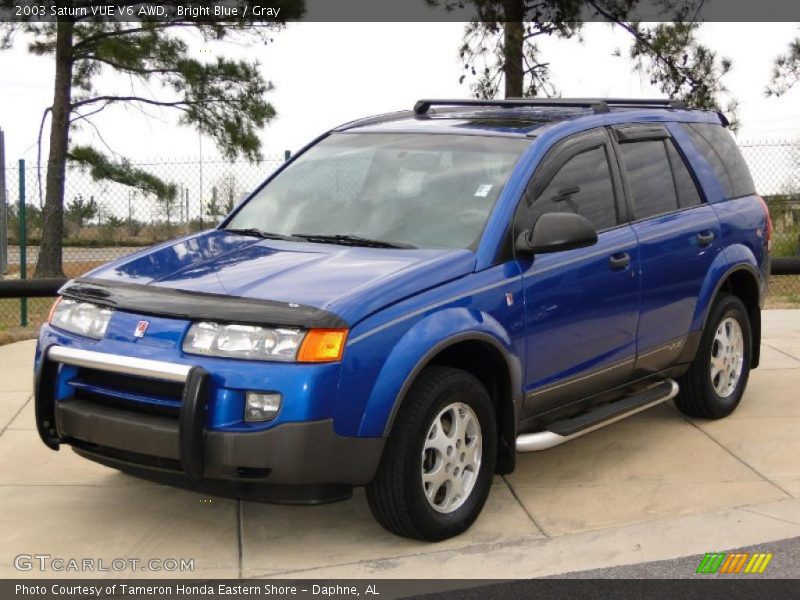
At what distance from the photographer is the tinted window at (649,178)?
6.87 metres

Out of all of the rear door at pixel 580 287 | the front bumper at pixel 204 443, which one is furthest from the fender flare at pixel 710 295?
the front bumper at pixel 204 443

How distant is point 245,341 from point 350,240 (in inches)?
46.2

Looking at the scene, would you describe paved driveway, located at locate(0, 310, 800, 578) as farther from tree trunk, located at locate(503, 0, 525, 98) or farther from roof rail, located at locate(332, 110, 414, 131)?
tree trunk, located at locate(503, 0, 525, 98)

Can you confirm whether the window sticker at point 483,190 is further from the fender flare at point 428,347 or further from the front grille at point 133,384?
the front grille at point 133,384

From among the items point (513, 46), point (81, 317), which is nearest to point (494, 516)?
point (81, 317)

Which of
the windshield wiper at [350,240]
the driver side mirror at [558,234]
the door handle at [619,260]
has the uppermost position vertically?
the driver side mirror at [558,234]

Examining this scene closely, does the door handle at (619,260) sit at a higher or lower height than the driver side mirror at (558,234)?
lower

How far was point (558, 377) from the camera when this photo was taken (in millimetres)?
6094

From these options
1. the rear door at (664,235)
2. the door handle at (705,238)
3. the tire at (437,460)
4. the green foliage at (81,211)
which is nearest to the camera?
the tire at (437,460)

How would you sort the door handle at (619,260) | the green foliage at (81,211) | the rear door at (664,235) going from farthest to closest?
the green foliage at (81,211) < the rear door at (664,235) < the door handle at (619,260)

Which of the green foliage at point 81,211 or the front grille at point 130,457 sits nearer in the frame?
the front grille at point 130,457

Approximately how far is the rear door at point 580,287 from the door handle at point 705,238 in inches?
30.2

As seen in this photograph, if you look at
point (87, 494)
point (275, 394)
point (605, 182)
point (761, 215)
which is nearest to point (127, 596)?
point (275, 394)

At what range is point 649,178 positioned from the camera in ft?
23.1
